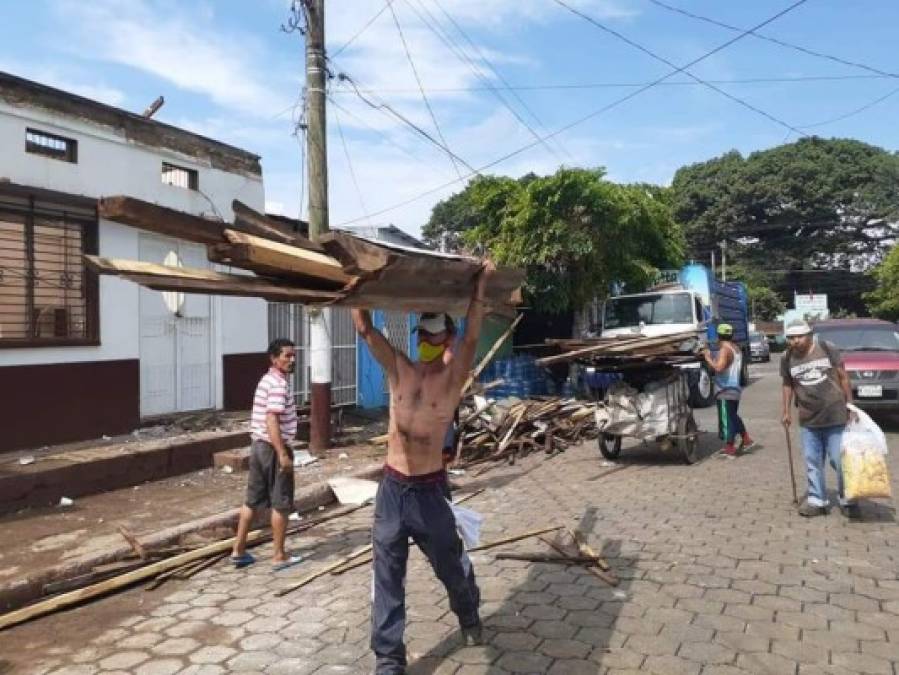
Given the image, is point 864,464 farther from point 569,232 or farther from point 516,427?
point 569,232

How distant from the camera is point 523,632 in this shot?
4324 millimetres

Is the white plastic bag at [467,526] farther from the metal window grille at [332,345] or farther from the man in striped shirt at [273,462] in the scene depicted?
the metal window grille at [332,345]

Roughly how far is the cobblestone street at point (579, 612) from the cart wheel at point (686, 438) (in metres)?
2.44

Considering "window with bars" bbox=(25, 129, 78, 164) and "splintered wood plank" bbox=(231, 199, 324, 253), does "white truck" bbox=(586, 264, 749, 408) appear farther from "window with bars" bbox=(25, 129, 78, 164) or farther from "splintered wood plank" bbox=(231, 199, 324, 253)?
"splintered wood plank" bbox=(231, 199, 324, 253)

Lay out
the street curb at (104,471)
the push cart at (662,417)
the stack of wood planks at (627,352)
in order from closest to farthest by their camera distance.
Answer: the street curb at (104,471)
the stack of wood planks at (627,352)
the push cart at (662,417)

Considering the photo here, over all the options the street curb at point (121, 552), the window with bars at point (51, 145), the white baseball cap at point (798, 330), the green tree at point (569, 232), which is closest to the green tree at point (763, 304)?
the green tree at point (569, 232)

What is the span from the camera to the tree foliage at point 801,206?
54938mm

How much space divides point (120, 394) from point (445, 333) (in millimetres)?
7010

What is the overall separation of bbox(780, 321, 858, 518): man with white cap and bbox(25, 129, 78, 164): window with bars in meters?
8.33

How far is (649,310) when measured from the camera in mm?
16484

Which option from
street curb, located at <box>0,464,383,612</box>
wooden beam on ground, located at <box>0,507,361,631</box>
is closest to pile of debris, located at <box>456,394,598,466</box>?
street curb, located at <box>0,464,383,612</box>

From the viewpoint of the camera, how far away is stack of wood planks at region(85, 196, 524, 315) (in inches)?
111

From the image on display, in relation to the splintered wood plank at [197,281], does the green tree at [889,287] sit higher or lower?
higher

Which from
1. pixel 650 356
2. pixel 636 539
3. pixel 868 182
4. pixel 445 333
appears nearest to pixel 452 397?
pixel 445 333
